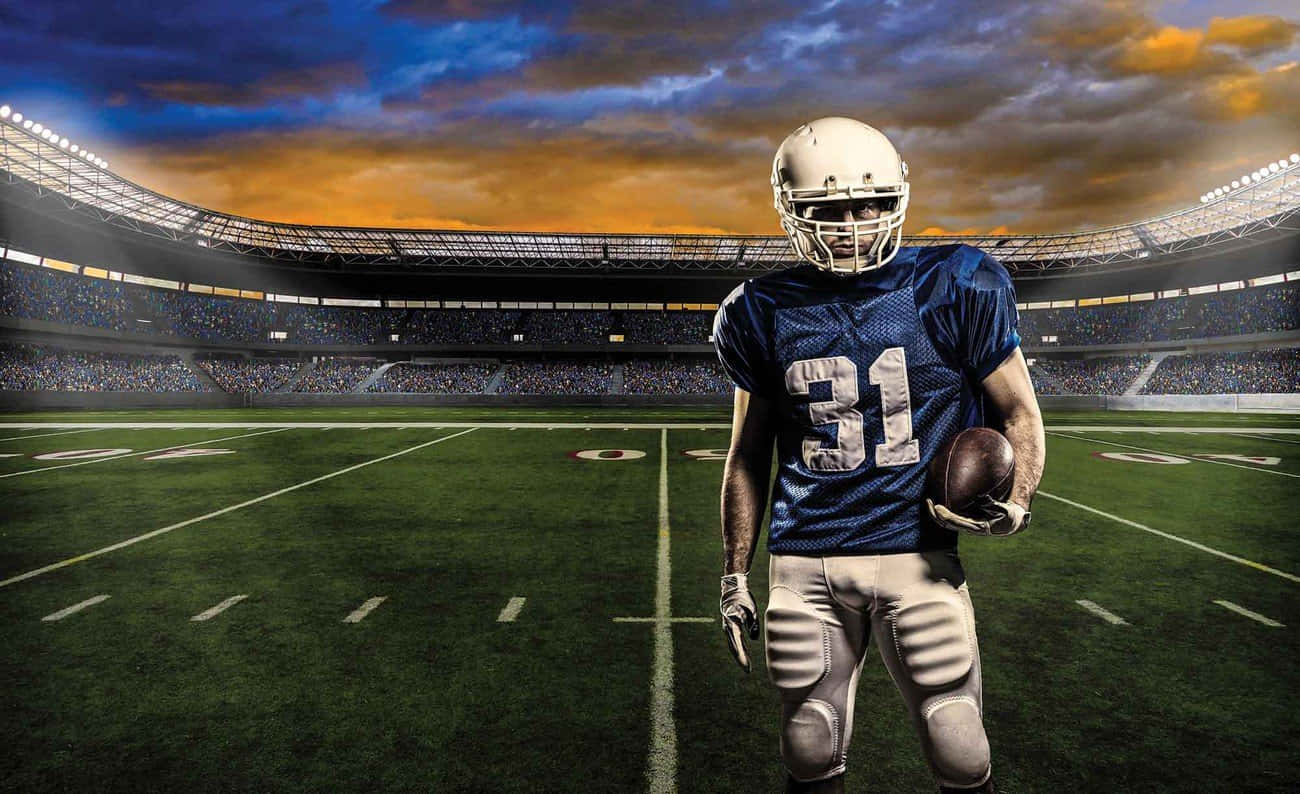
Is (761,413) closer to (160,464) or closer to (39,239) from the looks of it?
(160,464)

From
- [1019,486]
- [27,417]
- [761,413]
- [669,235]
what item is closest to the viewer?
[1019,486]

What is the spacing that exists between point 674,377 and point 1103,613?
4683cm

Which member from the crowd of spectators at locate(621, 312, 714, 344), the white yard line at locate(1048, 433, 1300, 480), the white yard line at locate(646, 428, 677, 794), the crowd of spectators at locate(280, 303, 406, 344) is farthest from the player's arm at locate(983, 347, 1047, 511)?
the crowd of spectators at locate(280, 303, 406, 344)

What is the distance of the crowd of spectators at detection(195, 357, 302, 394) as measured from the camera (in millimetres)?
45875

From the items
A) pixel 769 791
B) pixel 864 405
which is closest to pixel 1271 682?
pixel 769 791

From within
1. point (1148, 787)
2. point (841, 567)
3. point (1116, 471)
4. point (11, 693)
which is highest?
point (841, 567)

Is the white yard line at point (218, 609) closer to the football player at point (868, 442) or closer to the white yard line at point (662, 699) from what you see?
the white yard line at point (662, 699)

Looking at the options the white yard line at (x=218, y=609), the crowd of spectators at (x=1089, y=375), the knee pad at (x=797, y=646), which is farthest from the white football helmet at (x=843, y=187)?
the crowd of spectators at (x=1089, y=375)

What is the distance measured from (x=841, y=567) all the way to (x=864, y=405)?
17.0 inches

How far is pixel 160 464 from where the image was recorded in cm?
1246

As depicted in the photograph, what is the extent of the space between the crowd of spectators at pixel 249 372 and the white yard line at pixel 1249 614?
157 feet

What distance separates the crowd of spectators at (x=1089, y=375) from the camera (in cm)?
4709

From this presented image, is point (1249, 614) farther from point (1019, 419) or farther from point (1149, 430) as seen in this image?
point (1149, 430)

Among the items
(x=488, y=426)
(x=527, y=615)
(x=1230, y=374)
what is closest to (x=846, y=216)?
(x=527, y=615)
